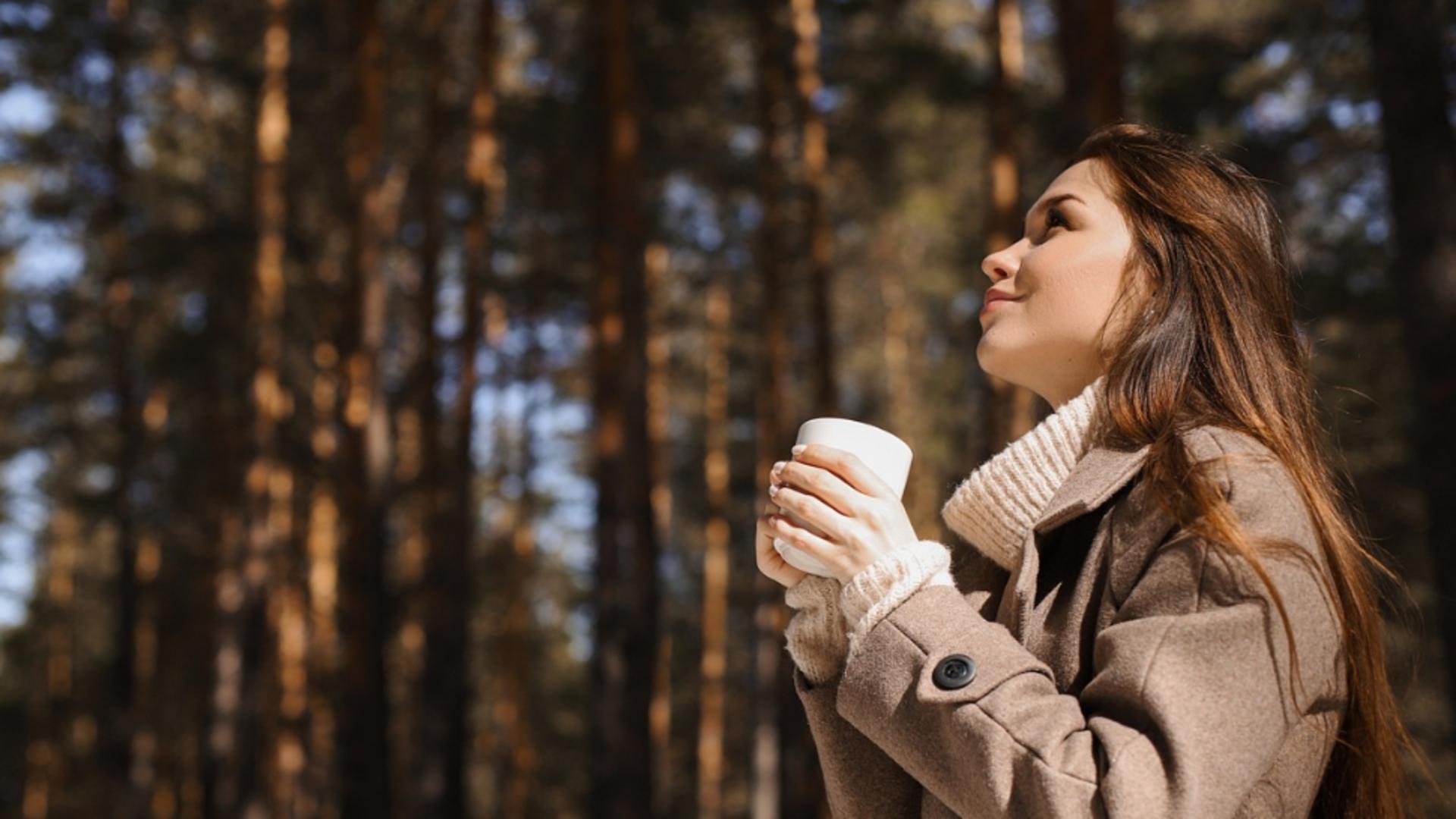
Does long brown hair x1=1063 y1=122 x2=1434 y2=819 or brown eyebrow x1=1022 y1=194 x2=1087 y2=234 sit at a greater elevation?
brown eyebrow x1=1022 y1=194 x2=1087 y2=234

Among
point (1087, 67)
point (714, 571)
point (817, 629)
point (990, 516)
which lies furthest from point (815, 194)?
point (817, 629)

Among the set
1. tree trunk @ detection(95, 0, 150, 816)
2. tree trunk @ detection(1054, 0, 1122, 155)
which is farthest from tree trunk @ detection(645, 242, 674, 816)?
tree trunk @ detection(1054, 0, 1122, 155)

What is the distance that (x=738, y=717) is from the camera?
99.1 ft

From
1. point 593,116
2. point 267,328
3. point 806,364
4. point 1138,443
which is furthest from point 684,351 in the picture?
point 1138,443

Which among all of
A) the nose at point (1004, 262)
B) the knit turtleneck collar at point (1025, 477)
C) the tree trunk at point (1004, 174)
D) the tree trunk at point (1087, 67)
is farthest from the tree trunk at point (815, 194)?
the knit turtleneck collar at point (1025, 477)

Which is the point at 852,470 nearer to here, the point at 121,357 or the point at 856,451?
the point at 856,451

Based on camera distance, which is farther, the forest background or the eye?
the forest background

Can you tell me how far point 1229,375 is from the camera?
1.63 m

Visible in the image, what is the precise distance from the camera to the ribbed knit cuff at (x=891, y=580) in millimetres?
1536

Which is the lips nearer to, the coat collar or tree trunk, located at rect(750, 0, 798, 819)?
the coat collar

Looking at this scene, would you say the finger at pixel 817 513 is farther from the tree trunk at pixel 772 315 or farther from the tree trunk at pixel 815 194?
the tree trunk at pixel 772 315

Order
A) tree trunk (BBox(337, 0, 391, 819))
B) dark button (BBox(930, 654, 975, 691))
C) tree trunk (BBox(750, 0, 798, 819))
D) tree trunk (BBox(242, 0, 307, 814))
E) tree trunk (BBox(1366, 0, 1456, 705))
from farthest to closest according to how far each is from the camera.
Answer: tree trunk (BBox(750, 0, 798, 819)) < tree trunk (BBox(242, 0, 307, 814)) < tree trunk (BBox(337, 0, 391, 819)) < tree trunk (BBox(1366, 0, 1456, 705)) < dark button (BBox(930, 654, 975, 691))

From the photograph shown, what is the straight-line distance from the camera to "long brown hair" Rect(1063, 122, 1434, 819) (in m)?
1.57

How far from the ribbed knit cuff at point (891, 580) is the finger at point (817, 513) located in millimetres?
56
